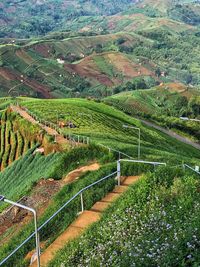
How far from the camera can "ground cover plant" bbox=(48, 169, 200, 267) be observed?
36.1 ft

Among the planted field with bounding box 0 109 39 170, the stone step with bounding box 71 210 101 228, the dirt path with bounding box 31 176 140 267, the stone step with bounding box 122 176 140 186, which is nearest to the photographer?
the dirt path with bounding box 31 176 140 267

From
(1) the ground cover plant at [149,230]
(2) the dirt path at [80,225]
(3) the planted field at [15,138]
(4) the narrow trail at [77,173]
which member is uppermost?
(1) the ground cover plant at [149,230]

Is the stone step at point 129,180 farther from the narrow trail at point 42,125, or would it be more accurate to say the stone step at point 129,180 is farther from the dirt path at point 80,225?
the narrow trail at point 42,125

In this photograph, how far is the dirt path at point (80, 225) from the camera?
48.2 feet

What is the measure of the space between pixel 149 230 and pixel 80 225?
3771mm

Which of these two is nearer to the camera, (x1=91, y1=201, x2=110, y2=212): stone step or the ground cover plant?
the ground cover plant

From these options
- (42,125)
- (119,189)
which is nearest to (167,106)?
(42,125)

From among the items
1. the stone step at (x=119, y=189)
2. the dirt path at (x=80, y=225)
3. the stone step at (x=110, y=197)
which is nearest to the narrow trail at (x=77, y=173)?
the stone step at (x=119, y=189)

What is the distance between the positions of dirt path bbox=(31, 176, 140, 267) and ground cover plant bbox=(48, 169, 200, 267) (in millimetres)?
638

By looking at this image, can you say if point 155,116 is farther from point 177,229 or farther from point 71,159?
point 177,229

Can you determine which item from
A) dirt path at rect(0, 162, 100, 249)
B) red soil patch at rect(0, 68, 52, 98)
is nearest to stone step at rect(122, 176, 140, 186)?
dirt path at rect(0, 162, 100, 249)

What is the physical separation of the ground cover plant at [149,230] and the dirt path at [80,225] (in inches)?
25.1

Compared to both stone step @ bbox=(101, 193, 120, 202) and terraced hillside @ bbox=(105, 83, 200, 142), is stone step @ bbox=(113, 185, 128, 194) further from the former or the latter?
terraced hillside @ bbox=(105, 83, 200, 142)

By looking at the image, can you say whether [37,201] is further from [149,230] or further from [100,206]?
[149,230]
